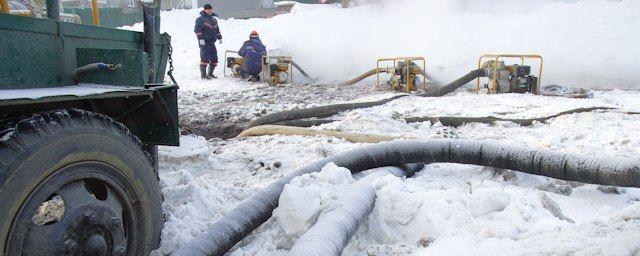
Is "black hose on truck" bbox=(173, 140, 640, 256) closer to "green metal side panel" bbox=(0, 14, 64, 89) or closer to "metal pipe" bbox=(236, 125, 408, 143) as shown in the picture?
"green metal side panel" bbox=(0, 14, 64, 89)

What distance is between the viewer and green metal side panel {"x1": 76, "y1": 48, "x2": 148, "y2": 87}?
107 inches

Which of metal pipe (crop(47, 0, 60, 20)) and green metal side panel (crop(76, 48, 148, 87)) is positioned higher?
metal pipe (crop(47, 0, 60, 20))

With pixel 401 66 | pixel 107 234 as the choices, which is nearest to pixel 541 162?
pixel 107 234

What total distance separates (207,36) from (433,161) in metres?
12.3

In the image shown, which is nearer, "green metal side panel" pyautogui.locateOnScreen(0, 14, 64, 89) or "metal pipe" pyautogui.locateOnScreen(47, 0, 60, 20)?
"green metal side panel" pyautogui.locateOnScreen(0, 14, 64, 89)

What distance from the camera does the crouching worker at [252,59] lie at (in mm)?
14641

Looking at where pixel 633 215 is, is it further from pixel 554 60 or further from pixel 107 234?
pixel 554 60

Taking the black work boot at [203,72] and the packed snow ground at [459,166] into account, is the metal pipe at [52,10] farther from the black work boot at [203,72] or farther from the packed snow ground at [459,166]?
the black work boot at [203,72]

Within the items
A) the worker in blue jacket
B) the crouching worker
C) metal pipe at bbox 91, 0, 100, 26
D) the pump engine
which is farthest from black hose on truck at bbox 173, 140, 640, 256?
the worker in blue jacket

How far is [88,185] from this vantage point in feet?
8.10

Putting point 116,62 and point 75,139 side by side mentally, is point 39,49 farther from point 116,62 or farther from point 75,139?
point 75,139

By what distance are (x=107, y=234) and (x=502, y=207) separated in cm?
221

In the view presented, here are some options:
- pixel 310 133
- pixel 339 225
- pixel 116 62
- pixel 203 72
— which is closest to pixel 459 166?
pixel 339 225

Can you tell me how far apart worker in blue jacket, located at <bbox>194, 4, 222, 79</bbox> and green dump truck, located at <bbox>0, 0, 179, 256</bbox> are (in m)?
12.2
